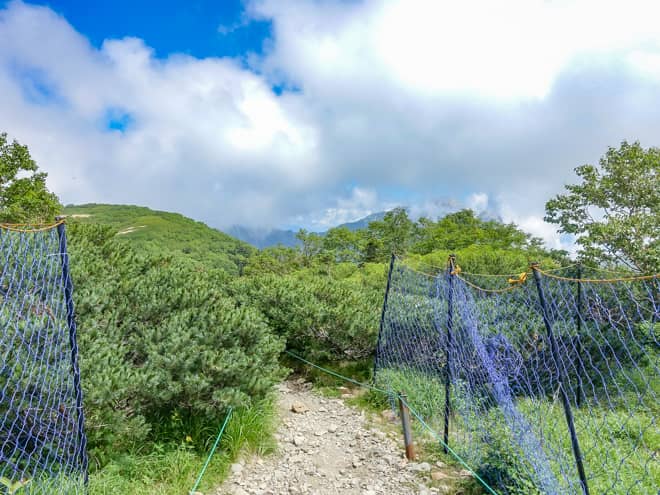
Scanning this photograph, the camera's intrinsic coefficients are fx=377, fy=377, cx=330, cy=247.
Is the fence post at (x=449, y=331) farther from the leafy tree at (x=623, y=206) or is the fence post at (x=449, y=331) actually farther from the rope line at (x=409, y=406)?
the leafy tree at (x=623, y=206)

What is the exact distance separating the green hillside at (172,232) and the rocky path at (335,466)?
4110cm

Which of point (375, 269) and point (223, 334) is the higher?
point (375, 269)

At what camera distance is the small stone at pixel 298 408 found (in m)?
3.92

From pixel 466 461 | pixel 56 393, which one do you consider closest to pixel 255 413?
pixel 56 393

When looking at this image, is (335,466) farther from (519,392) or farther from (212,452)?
(519,392)

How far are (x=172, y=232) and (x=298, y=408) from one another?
2523 inches

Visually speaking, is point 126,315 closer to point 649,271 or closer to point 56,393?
point 56,393

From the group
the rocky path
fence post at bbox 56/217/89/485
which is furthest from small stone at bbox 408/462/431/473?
fence post at bbox 56/217/89/485

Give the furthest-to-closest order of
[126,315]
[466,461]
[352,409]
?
1. [352,409]
2. [126,315]
3. [466,461]

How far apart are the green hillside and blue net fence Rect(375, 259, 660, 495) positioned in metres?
40.7

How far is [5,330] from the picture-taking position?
2299 millimetres

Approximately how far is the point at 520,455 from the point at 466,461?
55 centimetres

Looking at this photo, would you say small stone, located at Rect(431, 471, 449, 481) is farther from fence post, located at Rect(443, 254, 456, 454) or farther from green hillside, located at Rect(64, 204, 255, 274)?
green hillside, located at Rect(64, 204, 255, 274)

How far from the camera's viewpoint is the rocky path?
264cm
